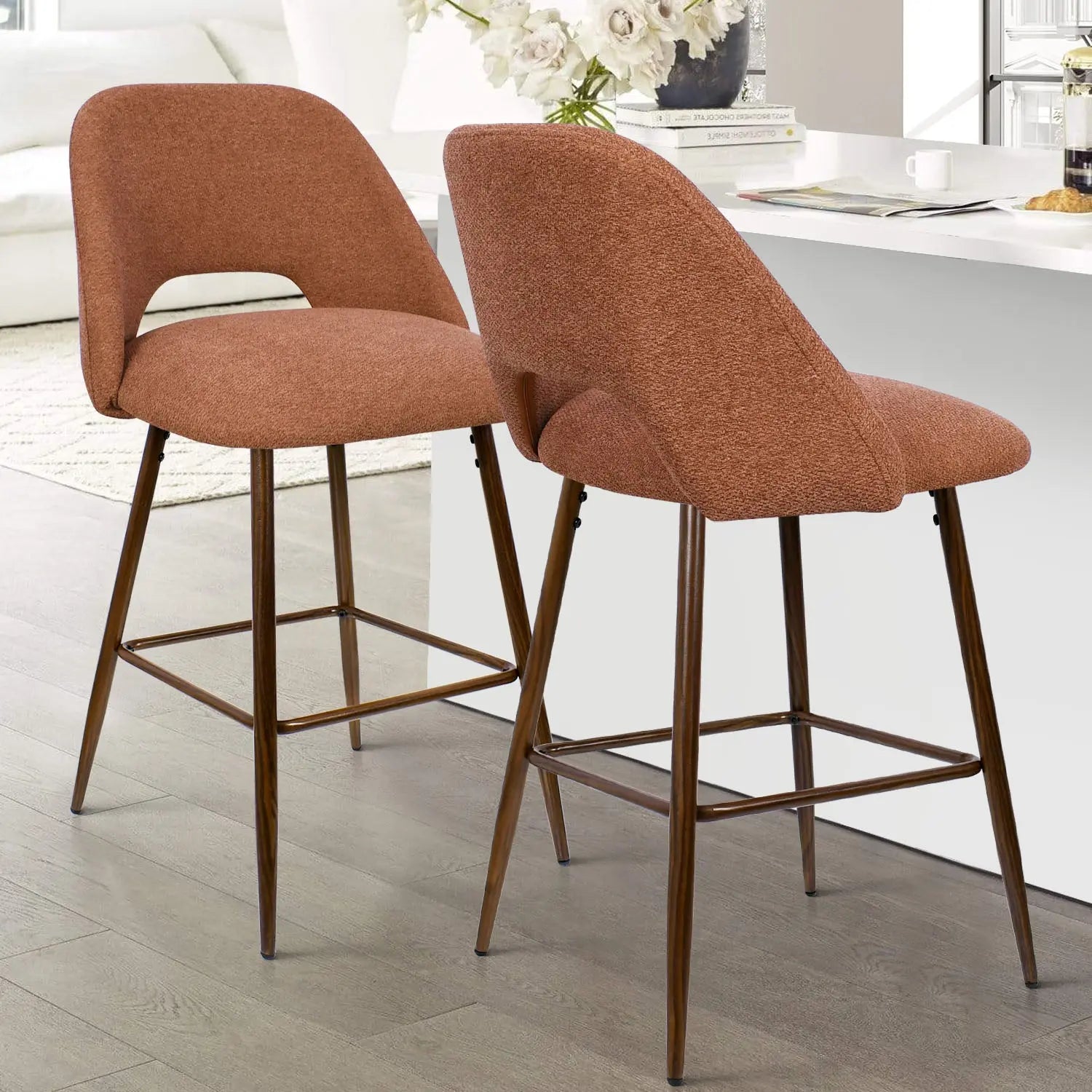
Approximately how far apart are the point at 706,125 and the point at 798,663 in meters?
0.86

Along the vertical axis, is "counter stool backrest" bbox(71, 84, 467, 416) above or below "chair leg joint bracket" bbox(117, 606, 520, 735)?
above

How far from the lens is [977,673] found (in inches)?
77.8

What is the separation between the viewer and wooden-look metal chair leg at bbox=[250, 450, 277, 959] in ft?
6.99

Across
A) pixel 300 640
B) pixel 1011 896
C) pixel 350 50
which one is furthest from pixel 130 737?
pixel 350 50

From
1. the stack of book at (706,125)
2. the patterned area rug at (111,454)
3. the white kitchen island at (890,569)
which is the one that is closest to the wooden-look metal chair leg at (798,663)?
the white kitchen island at (890,569)

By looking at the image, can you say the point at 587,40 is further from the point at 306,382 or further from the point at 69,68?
the point at 69,68

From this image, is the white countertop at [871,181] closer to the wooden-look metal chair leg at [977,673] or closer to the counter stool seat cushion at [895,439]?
the counter stool seat cushion at [895,439]

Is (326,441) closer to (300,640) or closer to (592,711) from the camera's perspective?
(592,711)

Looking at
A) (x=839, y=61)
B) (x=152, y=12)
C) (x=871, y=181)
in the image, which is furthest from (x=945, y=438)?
(x=152, y=12)

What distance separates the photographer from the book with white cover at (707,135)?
2615mm

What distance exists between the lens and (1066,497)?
2252 millimetres

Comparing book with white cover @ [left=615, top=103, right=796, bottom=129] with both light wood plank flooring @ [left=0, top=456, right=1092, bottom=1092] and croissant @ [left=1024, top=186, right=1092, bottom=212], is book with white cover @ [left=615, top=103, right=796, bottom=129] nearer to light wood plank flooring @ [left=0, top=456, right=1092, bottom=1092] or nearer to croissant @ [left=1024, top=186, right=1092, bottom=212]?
croissant @ [left=1024, top=186, right=1092, bottom=212]

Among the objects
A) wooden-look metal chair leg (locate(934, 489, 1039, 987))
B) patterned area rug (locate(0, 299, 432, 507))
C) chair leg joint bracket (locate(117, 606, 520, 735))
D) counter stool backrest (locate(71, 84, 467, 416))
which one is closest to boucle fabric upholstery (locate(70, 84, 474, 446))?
counter stool backrest (locate(71, 84, 467, 416))

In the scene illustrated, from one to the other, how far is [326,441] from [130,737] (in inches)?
37.7
